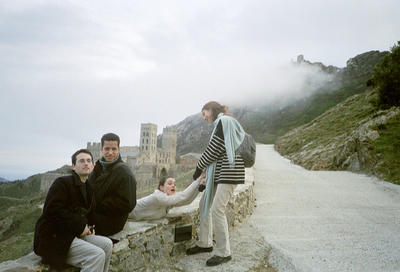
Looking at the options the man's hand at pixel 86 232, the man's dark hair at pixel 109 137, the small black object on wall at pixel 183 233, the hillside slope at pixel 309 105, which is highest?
the hillside slope at pixel 309 105

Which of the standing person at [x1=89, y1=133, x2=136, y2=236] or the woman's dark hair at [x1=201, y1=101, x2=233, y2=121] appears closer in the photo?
the standing person at [x1=89, y1=133, x2=136, y2=236]

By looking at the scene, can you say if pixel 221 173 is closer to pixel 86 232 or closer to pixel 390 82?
pixel 86 232

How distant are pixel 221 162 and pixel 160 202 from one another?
1.34 m

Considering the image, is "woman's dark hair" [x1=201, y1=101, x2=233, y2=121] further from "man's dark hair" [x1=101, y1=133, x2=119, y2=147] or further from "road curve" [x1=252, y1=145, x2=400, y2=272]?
"road curve" [x1=252, y1=145, x2=400, y2=272]

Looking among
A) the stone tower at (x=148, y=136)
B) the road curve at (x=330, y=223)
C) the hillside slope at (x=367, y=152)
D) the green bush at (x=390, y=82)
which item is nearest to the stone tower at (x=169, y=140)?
the stone tower at (x=148, y=136)

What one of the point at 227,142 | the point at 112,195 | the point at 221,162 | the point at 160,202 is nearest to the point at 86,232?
the point at 112,195

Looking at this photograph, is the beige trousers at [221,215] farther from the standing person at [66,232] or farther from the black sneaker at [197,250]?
the standing person at [66,232]

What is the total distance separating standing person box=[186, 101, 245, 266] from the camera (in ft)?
14.1

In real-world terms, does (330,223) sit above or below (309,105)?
Answer: below

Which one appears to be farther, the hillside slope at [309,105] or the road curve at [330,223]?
the hillside slope at [309,105]

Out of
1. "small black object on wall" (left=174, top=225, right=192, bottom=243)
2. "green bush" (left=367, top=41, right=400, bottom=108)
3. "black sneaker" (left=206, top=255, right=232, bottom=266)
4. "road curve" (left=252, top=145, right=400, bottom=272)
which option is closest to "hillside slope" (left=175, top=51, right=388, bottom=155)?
"green bush" (left=367, top=41, right=400, bottom=108)

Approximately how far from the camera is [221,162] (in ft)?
14.6

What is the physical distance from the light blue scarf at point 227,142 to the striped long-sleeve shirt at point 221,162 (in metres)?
0.07

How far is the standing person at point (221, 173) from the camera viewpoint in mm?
4293
